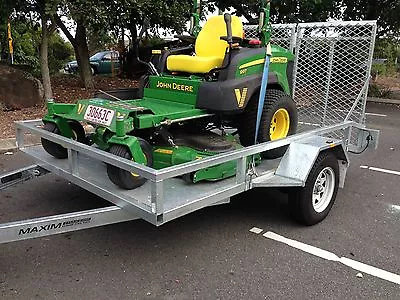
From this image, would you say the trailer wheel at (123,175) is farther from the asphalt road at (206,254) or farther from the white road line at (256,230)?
the white road line at (256,230)

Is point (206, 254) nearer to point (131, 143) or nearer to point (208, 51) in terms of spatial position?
point (131, 143)

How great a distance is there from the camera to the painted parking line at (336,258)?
3.15m

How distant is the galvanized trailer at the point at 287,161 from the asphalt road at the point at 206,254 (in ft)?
1.45

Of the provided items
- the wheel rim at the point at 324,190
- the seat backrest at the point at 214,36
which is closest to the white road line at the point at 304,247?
the wheel rim at the point at 324,190

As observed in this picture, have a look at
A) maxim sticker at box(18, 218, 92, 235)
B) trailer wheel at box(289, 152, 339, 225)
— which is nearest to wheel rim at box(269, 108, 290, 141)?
trailer wheel at box(289, 152, 339, 225)

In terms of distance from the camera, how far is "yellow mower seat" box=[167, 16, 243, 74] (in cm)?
398

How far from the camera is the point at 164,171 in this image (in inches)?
101

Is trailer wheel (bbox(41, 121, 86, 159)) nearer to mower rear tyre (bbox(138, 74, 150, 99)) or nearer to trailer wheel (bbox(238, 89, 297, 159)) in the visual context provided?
mower rear tyre (bbox(138, 74, 150, 99))

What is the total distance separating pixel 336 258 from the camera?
3383 millimetres

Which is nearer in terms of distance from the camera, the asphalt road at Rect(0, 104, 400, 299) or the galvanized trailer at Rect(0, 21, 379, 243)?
the galvanized trailer at Rect(0, 21, 379, 243)

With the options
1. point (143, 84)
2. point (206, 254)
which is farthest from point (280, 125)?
point (206, 254)

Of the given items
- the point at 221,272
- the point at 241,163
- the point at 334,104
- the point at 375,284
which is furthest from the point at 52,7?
the point at 375,284

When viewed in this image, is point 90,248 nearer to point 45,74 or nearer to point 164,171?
point 164,171

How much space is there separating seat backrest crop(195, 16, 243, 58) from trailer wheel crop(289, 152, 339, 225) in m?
1.45
